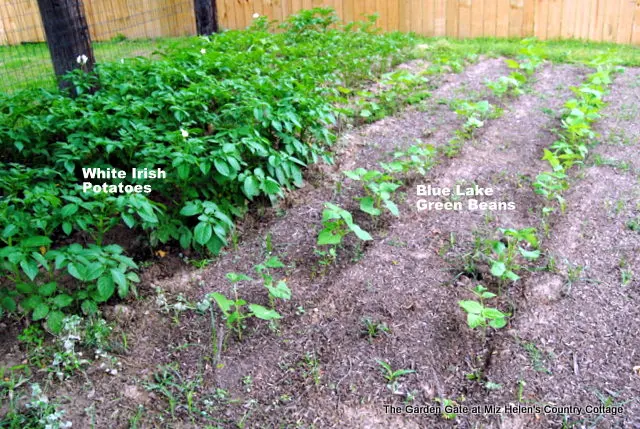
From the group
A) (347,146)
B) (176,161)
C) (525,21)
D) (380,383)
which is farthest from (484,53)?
(380,383)

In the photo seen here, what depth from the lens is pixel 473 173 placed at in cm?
378

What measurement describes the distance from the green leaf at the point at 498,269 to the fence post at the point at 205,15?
18.3 ft

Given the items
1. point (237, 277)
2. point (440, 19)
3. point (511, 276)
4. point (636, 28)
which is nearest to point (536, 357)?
point (511, 276)

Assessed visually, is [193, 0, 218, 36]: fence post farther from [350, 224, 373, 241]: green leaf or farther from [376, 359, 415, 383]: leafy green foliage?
[376, 359, 415, 383]: leafy green foliage

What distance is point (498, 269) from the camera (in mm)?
2648

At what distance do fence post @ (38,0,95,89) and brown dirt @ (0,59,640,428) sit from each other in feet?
7.59

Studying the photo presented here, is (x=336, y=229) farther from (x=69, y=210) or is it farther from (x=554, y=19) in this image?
(x=554, y=19)

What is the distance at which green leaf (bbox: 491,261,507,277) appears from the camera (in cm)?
263

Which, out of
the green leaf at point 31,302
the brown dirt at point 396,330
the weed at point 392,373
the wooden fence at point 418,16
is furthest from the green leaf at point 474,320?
the wooden fence at point 418,16

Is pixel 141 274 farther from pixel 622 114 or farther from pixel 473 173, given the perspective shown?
pixel 622 114

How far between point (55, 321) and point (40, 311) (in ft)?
0.24

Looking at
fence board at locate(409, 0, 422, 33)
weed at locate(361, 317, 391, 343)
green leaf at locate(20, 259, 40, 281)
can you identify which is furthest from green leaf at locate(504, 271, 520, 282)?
fence board at locate(409, 0, 422, 33)

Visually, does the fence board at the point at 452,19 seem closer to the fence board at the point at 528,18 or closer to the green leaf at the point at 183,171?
the fence board at the point at 528,18

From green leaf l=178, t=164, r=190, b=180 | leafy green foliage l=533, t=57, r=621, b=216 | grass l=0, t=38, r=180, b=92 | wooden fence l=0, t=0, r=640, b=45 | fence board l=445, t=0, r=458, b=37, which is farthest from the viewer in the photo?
fence board l=445, t=0, r=458, b=37
